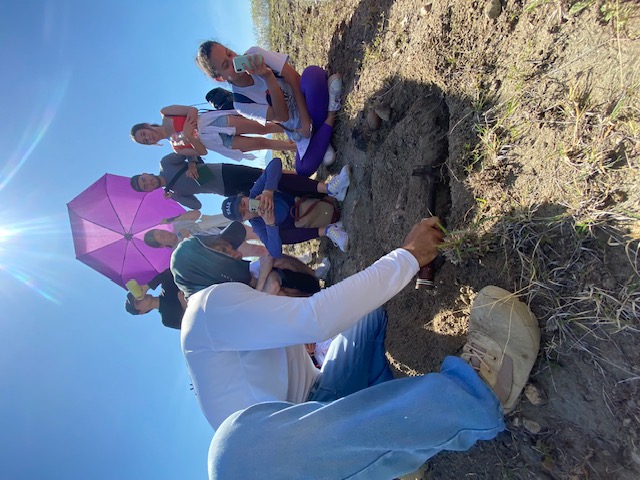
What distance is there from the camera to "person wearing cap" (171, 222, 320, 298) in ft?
7.52

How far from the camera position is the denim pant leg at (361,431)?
54.2 inches

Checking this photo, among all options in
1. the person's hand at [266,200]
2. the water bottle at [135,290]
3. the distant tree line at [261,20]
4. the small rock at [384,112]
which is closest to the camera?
the small rock at [384,112]

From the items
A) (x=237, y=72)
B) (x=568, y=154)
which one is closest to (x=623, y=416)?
(x=568, y=154)

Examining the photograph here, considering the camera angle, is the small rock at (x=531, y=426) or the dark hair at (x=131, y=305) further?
the dark hair at (x=131, y=305)

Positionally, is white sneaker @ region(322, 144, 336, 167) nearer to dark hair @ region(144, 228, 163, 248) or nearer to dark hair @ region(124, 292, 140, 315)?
dark hair @ region(144, 228, 163, 248)

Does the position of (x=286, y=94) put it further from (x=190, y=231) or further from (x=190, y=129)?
(x=190, y=231)

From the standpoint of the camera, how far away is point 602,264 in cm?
149

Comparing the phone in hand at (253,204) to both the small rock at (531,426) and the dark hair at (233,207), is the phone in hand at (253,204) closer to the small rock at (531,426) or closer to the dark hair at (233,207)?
the dark hair at (233,207)

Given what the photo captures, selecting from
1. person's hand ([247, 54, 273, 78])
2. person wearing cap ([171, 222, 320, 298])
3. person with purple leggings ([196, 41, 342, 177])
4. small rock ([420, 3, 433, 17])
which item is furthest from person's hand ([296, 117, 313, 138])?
small rock ([420, 3, 433, 17])

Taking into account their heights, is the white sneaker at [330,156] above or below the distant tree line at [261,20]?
below

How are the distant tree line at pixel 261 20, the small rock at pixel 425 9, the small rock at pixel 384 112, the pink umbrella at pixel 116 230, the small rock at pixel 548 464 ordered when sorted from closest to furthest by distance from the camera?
the small rock at pixel 548 464
the small rock at pixel 425 9
the small rock at pixel 384 112
the pink umbrella at pixel 116 230
the distant tree line at pixel 261 20

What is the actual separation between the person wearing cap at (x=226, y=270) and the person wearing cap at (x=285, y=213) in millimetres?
339

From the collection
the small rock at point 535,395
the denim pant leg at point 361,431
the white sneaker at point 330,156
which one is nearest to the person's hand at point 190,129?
the white sneaker at point 330,156

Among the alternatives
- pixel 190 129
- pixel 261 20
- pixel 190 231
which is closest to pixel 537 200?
pixel 190 129
